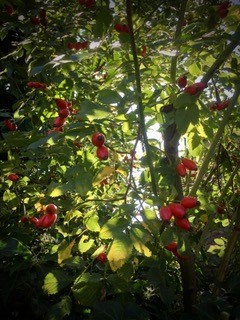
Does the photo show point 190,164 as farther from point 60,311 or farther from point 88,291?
point 60,311

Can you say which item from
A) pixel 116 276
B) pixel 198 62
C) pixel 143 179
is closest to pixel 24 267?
pixel 116 276

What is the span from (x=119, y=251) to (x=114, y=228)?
0.30 feet

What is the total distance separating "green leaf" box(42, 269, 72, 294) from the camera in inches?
50.8

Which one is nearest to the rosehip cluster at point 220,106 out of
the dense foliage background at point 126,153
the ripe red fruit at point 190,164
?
the dense foliage background at point 126,153

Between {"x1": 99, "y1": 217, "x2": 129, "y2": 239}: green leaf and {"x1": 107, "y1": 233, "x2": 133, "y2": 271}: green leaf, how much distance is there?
2 cm

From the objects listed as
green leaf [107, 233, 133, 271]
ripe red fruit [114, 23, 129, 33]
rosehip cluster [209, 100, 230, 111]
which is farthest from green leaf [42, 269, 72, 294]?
rosehip cluster [209, 100, 230, 111]

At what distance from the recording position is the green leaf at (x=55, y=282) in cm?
129

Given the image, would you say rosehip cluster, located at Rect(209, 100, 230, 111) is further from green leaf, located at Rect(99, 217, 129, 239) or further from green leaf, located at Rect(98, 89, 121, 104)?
green leaf, located at Rect(99, 217, 129, 239)

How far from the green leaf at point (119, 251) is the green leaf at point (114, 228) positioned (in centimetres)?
2

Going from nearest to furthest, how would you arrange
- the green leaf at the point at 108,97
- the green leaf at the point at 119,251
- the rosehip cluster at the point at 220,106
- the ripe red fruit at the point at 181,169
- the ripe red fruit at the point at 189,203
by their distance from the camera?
the green leaf at the point at 119,251
the green leaf at the point at 108,97
the ripe red fruit at the point at 189,203
the ripe red fruit at the point at 181,169
the rosehip cluster at the point at 220,106

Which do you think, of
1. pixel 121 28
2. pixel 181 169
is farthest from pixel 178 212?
pixel 121 28

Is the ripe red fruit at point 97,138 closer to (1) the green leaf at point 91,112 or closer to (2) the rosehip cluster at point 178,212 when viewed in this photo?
(1) the green leaf at point 91,112

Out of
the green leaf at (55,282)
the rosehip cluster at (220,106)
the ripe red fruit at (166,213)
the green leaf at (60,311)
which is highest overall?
the rosehip cluster at (220,106)

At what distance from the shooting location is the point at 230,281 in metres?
1.48
